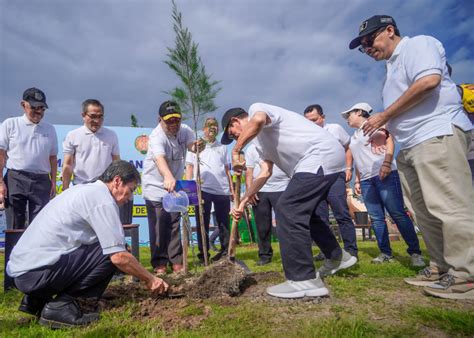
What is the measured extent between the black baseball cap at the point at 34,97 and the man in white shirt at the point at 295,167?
2.92 meters

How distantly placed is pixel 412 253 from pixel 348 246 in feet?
2.59

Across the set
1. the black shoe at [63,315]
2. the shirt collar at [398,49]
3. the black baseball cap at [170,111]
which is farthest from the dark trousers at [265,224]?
the black shoe at [63,315]

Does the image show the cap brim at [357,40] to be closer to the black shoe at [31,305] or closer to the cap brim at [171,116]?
the cap brim at [171,116]

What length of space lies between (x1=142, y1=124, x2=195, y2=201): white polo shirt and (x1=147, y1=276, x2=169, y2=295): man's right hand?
197cm

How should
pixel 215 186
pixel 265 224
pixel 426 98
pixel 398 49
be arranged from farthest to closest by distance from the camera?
1. pixel 215 186
2. pixel 265 224
3. pixel 398 49
4. pixel 426 98

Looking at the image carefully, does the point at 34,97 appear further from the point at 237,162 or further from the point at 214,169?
the point at 237,162

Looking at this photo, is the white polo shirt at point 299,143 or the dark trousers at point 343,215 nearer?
the white polo shirt at point 299,143

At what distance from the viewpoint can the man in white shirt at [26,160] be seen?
177 inches

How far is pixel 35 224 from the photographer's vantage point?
2.57m

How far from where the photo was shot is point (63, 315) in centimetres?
245

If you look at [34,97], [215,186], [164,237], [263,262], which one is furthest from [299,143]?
[34,97]

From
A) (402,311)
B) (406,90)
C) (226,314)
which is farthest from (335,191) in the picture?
(226,314)

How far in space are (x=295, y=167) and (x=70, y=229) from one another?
6.30ft

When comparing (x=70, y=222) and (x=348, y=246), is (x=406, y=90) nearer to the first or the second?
(x=348, y=246)
